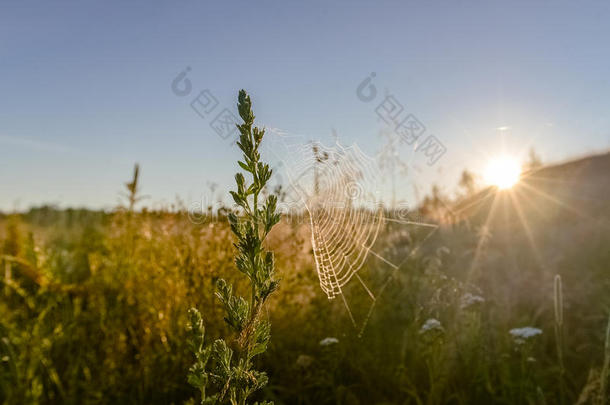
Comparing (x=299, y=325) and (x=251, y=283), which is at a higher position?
(x=251, y=283)

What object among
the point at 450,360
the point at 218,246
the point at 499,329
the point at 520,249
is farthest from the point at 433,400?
the point at 520,249

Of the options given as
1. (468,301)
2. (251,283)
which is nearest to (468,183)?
(468,301)

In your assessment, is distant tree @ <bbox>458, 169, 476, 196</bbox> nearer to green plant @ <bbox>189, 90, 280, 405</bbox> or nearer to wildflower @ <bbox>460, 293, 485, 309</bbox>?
wildflower @ <bbox>460, 293, 485, 309</bbox>

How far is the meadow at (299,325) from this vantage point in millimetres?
3137

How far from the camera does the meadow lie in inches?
123

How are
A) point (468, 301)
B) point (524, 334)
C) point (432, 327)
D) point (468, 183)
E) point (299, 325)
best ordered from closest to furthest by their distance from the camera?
point (432, 327) → point (524, 334) → point (468, 301) → point (299, 325) → point (468, 183)

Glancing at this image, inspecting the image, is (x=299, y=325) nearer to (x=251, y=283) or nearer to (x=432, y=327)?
(x=432, y=327)

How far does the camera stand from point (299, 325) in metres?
3.59

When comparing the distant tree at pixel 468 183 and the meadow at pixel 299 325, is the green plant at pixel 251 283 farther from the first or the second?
the distant tree at pixel 468 183

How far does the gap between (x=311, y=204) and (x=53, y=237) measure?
4710 mm

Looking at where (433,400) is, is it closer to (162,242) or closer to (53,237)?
(162,242)

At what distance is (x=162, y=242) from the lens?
12.2 feet

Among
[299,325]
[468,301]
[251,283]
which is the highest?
[251,283]

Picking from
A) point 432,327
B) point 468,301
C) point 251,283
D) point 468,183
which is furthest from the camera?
point 468,183
